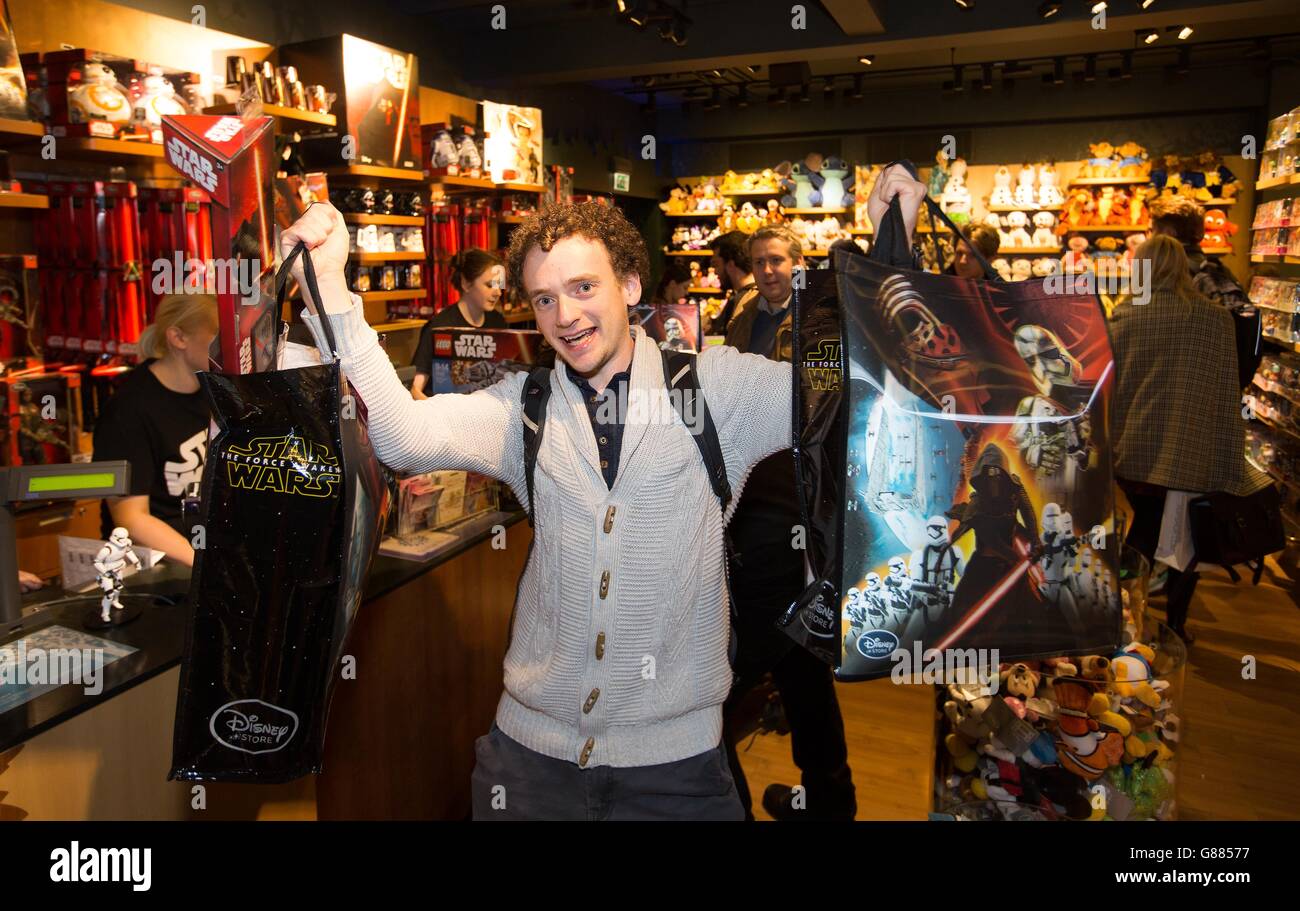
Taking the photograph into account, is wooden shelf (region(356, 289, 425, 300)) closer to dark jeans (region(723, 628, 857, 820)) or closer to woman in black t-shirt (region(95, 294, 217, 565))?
woman in black t-shirt (region(95, 294, 217, 565))

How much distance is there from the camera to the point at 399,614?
2.42 metres

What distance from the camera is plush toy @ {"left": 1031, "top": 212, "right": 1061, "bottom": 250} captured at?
8.33 meters

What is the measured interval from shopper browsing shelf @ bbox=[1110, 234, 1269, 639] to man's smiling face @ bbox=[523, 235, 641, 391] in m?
2.89

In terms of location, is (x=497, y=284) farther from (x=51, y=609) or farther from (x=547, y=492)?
(x=547, y=492)

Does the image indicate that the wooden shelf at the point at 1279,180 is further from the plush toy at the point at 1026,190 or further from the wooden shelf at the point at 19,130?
the wooden shelf at the point at 19,130

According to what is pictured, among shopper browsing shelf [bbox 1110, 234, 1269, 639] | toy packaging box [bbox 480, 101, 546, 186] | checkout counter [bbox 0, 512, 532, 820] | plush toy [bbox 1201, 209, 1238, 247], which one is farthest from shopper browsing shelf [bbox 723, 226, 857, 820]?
plush toy [bbox 1201, 209, 1238, 247]

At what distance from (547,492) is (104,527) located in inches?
83.5

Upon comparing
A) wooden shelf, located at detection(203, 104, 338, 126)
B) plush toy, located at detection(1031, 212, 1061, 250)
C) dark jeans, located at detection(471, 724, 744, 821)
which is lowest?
dark jeans, located at detection(471, 724, 744, 821)

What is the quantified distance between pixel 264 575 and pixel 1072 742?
172cm

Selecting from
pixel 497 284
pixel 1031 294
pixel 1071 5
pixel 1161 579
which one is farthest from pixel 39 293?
pixel 1071 5

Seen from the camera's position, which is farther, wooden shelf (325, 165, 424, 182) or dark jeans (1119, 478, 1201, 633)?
wooden shelf (325, 165, 424, 182)

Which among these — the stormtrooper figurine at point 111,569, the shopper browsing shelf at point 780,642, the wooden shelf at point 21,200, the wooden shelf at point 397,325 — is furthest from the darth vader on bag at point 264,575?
the wooden shelf at point 397,325

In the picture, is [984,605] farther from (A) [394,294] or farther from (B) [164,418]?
(A) [394,294]

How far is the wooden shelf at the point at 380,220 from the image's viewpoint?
5059 millimetres
